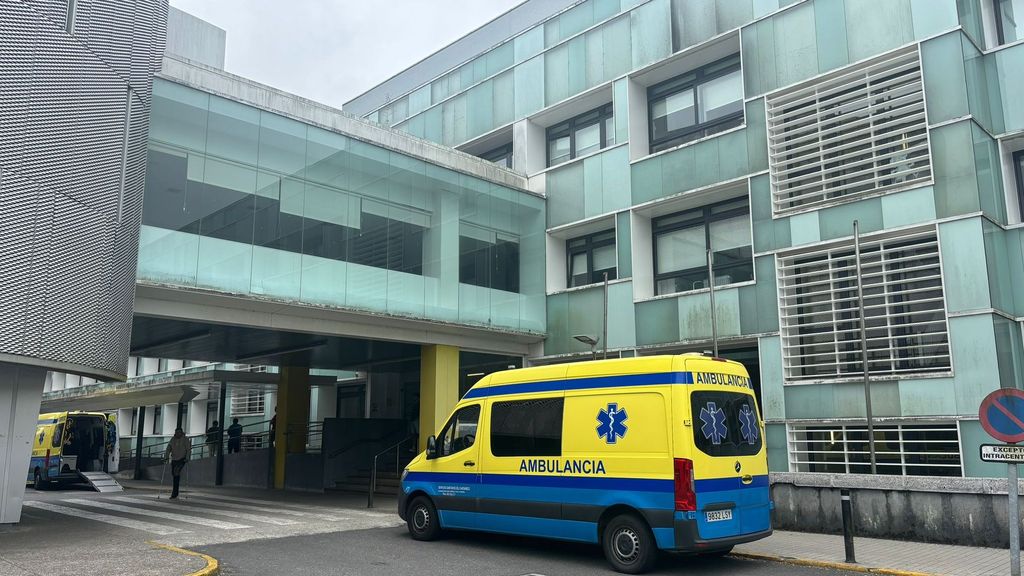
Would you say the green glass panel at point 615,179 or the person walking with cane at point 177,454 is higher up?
the green glass panel at point 615,179

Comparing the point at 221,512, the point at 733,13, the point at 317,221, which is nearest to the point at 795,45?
the point at 733,13

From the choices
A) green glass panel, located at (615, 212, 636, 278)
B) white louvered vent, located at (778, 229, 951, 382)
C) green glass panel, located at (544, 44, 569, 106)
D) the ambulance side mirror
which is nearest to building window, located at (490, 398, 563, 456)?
the ambulance side mirror

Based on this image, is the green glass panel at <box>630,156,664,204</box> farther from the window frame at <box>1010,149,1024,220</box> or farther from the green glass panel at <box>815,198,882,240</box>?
the window frame at <box>1010,149,1024,220</box>

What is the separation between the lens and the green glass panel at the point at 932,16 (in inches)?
562

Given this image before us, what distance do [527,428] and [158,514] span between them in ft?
28.7

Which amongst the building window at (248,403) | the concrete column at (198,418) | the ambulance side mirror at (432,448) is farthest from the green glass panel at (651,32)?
the concrete column at (198,418)

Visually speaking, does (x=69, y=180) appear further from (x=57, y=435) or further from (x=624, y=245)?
(x=57, y=435)

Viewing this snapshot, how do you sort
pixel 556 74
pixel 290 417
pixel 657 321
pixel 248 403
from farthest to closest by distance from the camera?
pixel 248 403 < pixel 290 417 < pixel 556 74 < pixel 657 321

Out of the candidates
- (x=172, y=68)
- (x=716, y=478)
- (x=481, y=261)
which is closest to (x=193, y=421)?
(x=481, y=261)

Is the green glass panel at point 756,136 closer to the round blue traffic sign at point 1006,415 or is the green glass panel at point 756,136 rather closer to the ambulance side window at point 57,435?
the round blue traffic sign at point 1006,415

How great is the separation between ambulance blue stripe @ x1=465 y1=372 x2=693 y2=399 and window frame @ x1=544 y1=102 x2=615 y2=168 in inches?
423

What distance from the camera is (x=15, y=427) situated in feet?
38.3

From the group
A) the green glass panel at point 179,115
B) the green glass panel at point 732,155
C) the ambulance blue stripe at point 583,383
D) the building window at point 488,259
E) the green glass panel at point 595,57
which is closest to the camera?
the ambulance blue stripe at point 583,383

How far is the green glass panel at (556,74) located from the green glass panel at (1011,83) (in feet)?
33.3
